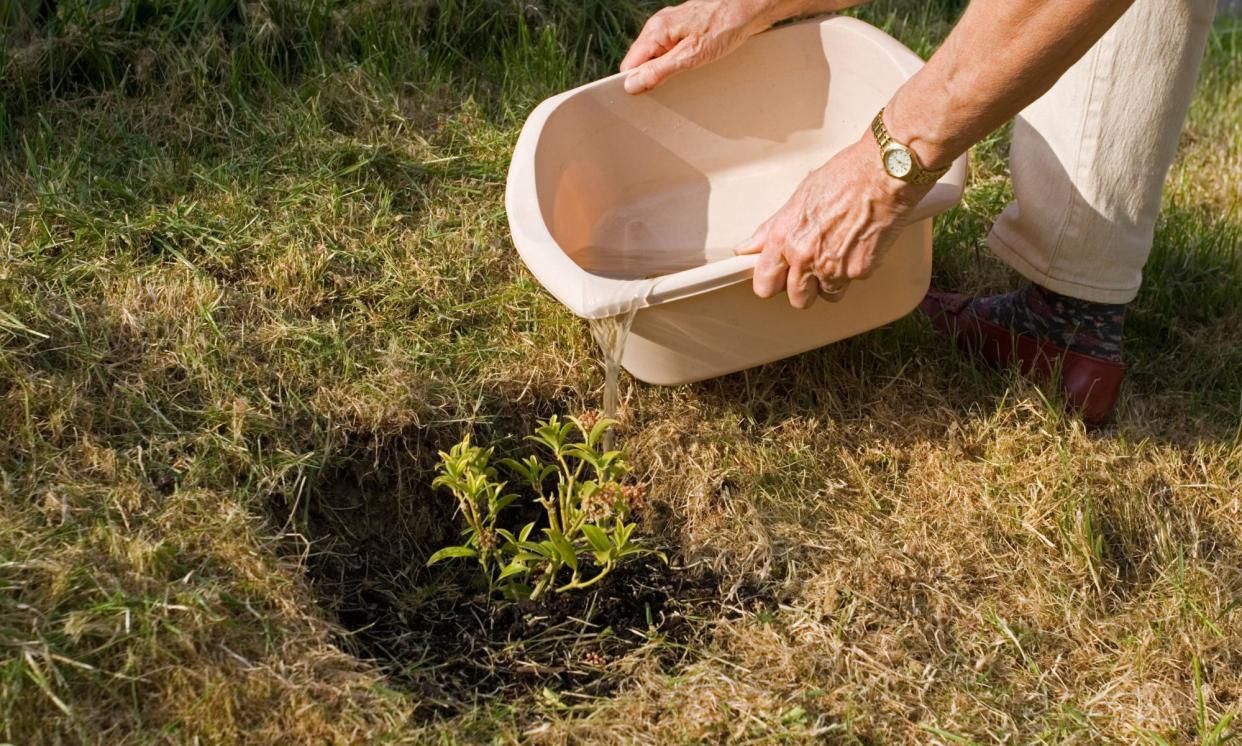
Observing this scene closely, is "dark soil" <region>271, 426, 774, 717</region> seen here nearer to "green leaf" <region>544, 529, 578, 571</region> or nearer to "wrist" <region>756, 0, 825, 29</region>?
"green leaf" <region>544, 529, 578, 571</region>

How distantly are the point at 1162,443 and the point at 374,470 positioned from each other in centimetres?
138

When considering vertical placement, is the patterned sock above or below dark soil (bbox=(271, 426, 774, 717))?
above

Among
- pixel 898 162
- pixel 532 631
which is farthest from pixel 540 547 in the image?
pixel 898 162

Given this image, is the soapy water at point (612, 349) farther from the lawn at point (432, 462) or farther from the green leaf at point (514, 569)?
the green leaf at point (514, 569)

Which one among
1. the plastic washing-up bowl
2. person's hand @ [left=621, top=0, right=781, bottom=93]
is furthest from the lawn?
person's hand @ [left=621, top=0, right=781, bottom=93]

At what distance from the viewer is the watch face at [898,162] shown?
181 cm

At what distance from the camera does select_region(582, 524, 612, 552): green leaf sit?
5.88 feet

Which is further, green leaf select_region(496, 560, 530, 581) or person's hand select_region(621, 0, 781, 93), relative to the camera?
person's hand select_region(621, 0, 781, 93)

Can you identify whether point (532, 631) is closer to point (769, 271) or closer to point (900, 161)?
point (769, 271)

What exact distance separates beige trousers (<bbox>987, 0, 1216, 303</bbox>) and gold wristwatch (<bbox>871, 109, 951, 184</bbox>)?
1.41 feet

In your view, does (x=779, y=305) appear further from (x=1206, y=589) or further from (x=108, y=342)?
(x=108, y=342)

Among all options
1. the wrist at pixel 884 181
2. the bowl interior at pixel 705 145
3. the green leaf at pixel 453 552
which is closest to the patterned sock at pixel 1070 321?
the bowl interior at pixel 705 145

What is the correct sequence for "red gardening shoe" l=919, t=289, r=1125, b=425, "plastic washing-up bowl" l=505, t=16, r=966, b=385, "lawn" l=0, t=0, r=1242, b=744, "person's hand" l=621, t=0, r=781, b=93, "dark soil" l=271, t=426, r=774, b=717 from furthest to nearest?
"person's hand" l=621, t=0, r=781, b=93, "red gardening shoe" l=919, t=289, r=1125, b=425, "plastic washing-up bowl" l=505, t=16, r=966, b=385, "dark soil" l=271, t=426, r=774, b=717, "lawn" l=0, t=0, r=1242, b=744

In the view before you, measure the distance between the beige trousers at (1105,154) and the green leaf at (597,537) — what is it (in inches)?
38.1
